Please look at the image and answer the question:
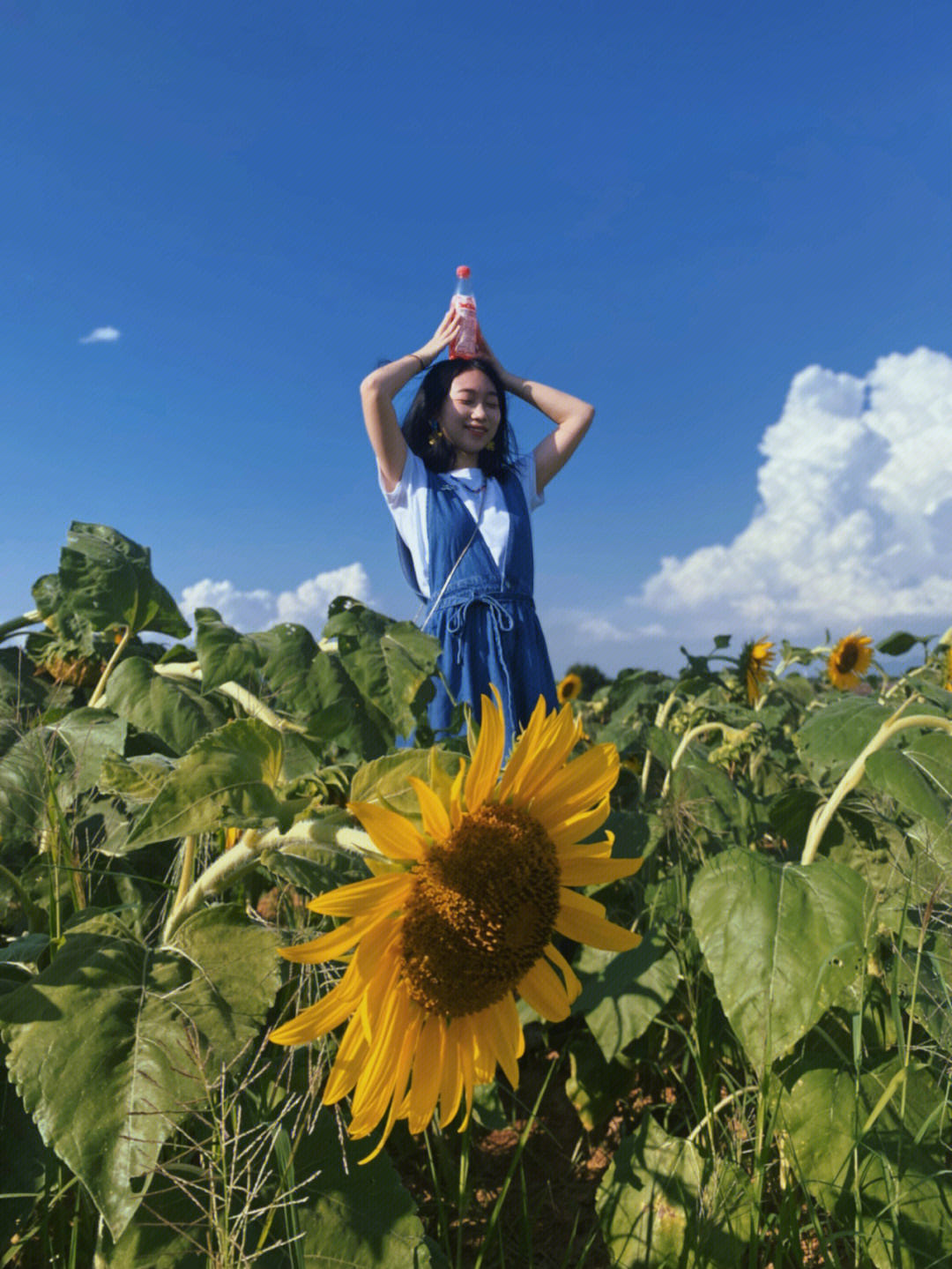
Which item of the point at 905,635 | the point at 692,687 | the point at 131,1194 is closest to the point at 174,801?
the point at 131,1194

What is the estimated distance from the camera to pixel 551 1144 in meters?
1.80

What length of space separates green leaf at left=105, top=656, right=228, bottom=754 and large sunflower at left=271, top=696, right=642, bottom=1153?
2.28 ft

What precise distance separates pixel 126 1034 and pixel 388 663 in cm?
60

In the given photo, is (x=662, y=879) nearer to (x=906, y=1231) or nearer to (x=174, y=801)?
(x=906, y=1231)

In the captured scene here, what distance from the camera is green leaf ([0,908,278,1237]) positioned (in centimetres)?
93

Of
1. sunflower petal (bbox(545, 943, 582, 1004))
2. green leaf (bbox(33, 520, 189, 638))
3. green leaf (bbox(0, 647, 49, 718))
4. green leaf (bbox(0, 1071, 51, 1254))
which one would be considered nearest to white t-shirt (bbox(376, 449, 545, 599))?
green leaf (bbox(33, 520, 189, 638))

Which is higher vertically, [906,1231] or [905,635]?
[905,635]

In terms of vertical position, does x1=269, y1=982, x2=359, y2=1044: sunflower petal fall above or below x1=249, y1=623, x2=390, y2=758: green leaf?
below

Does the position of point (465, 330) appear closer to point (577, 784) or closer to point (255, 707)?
point (255, 707)

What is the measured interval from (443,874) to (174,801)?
0.96ft

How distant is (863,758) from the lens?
1539 mm

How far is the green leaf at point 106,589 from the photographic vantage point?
5.44 ft

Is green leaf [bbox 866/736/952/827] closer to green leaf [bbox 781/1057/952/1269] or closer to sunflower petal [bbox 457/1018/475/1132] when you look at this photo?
green leaf [bbox 781/1057/952/1269]

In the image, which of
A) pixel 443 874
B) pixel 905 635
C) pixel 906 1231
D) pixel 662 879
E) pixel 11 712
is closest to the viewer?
pixel 443 874
